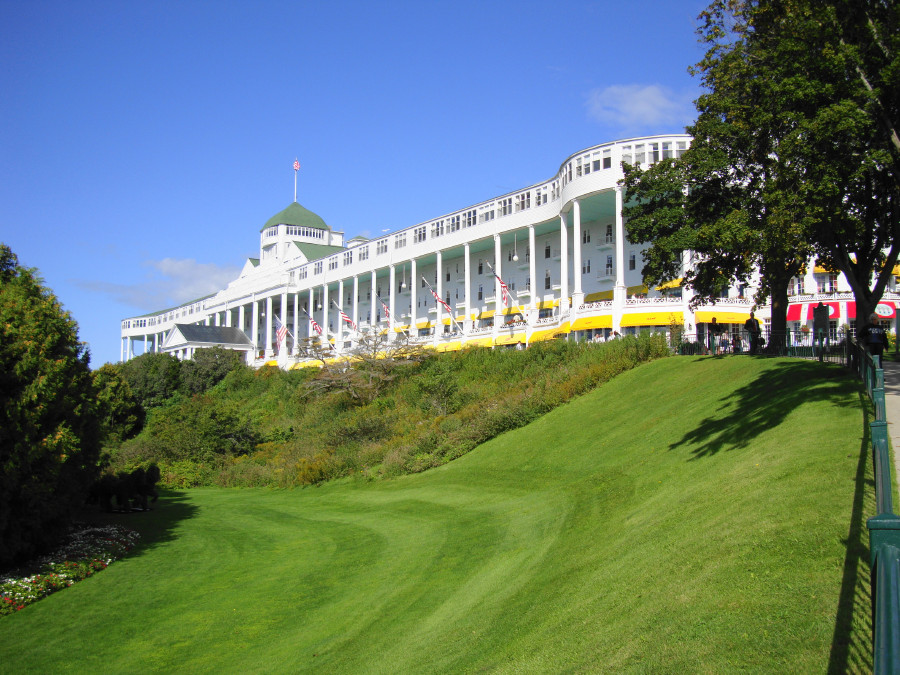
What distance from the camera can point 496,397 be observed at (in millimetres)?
37031

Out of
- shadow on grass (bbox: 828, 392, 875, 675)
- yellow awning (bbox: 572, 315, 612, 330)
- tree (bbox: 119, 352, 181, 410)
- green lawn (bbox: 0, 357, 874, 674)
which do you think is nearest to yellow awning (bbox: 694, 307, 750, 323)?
yellow awning (bbox: 572, 315, 612, 330)

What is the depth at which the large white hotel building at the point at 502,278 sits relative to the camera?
4547cm

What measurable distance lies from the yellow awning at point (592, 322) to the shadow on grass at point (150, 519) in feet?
84.1

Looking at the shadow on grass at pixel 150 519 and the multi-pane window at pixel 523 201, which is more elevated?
the multi-pane window at pixel 523 201

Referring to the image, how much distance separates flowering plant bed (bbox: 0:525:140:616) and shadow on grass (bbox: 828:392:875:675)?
16739 millimetres

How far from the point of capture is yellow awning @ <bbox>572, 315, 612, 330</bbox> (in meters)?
44.5

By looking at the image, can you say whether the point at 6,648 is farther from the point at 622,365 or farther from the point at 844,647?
the point at 622,365

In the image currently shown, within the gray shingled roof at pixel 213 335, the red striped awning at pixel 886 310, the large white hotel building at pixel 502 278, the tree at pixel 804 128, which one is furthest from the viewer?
the gray shingled roof at pixel 213 335

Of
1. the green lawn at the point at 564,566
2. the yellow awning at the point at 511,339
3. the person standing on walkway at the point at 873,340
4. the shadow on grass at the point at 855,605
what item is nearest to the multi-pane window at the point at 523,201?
the yellow awning at the point at 511,339

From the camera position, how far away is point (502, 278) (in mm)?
67125

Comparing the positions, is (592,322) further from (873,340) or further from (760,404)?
(873,340)

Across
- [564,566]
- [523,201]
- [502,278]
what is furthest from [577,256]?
[564,566]

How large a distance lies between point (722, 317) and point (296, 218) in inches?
2961

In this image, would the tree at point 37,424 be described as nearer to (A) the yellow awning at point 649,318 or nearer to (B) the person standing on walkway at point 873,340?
(B) the person standing on walkway at point 873,340
